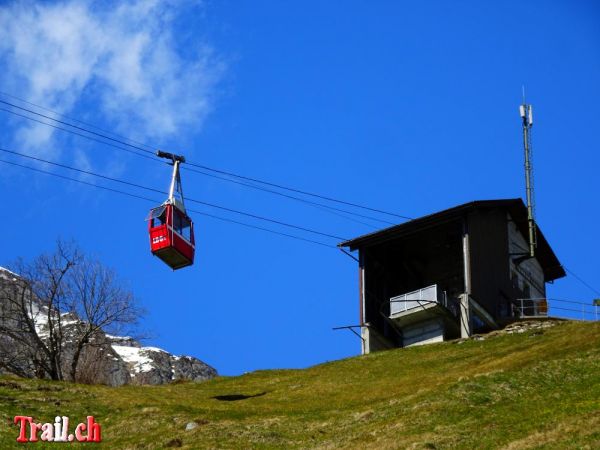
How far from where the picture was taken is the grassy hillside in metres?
40.4

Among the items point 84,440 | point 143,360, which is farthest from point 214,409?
point 143,360

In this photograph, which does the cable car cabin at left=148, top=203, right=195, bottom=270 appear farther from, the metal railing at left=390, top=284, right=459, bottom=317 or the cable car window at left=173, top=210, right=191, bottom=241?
the metal railing at left=390, top=284, right=459, bottom=317

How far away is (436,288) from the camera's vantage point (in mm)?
71000

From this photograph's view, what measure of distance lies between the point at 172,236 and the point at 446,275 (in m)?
25.5

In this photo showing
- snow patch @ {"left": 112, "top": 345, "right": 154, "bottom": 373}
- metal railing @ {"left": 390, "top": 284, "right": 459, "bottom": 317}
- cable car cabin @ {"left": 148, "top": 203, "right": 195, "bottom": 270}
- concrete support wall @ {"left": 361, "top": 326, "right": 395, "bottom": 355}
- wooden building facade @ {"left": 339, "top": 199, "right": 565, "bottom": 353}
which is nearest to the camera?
cable car cabin @ {"left": 148, "top": 203, "right": 195, "bottom": 270}

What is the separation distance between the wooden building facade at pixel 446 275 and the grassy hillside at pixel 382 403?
18.4ft

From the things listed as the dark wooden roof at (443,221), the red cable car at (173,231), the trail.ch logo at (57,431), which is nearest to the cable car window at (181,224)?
the red cable car at (173,231)

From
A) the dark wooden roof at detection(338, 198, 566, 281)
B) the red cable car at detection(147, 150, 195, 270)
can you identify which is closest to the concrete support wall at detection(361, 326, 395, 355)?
the dark wooden roof at detection(338, 198, 566, 281)

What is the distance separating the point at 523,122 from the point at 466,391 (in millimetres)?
38421

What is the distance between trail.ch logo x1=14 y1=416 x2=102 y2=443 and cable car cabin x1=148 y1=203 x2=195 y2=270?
967 centimetres

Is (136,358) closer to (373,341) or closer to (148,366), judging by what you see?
(148,366)

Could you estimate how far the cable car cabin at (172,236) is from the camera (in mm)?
55688

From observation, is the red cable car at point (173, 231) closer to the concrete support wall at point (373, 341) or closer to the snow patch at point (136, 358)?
the concrete support wall at point (373, 341)

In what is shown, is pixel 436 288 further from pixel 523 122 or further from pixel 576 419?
pixel 576 419
